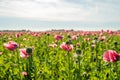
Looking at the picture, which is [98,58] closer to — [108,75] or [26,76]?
[108,75]

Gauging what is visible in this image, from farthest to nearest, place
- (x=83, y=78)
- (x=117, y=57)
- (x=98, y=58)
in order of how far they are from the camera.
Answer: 1. (x=98, y=58)
2. (x=83, y=78)
3. (x=117, y=57)

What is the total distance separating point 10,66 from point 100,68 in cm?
233

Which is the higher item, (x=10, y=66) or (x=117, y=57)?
(x=117, y=57)

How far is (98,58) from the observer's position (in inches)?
368

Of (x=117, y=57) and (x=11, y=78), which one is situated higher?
(x=117, y=57)

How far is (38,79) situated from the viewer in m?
6.95

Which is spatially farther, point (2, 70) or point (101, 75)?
point (2, 70)

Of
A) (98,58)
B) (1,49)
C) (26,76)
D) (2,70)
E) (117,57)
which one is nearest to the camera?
(117,57)

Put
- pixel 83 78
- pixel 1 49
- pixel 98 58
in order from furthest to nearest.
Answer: pixel 1 49, pixel 98 58, pixel 83 78

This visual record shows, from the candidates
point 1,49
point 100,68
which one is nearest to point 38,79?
point 100,68

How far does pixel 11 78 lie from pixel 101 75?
2032 mm

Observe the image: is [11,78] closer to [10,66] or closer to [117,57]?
[10,66]

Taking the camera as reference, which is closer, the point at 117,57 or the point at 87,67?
the point at 117,57

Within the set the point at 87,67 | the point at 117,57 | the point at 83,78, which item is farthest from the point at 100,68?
the point at 117,57
